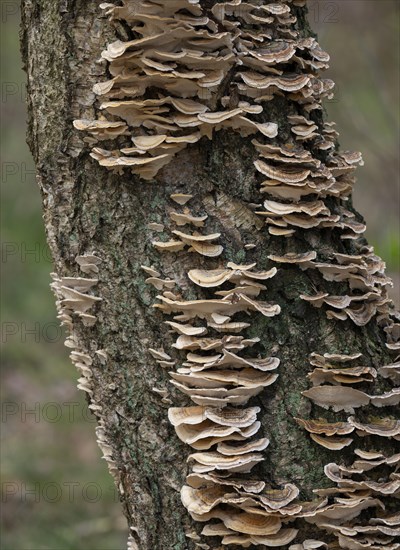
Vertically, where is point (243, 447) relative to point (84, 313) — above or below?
below

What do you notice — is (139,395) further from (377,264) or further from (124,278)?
(377,264)

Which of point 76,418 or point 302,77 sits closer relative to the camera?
point 302,77

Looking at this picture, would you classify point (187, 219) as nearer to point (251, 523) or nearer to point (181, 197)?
point (181, 197)

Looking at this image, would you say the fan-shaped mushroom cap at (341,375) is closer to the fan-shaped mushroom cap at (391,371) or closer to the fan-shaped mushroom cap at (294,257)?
the fan-shaped mushroom cap at (391,371)

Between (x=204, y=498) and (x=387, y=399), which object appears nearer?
(x=204, y=498)

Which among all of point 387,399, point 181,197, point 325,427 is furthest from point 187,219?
point 387,399

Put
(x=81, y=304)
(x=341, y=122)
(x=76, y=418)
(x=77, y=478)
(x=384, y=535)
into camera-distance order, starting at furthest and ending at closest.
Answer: (x=341, y=122), (x=76, y=418), (x=77, y=478), (x=81, y=304), (x=384, y=535)

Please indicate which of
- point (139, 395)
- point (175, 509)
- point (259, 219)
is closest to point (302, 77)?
point (259, 219)
